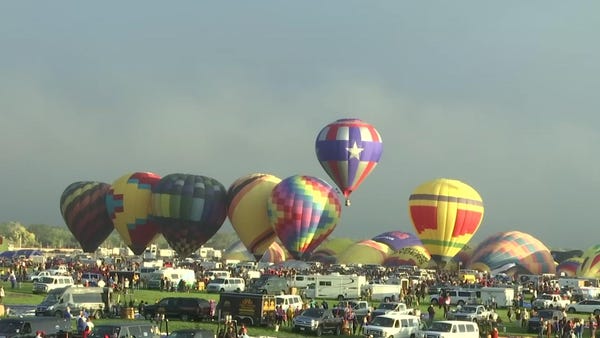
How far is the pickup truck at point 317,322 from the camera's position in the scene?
35375mm

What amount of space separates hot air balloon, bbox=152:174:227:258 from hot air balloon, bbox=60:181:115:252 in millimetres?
9047

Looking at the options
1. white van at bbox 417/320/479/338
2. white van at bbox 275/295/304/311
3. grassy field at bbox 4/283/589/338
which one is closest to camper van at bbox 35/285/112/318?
grassy field at bbox 4/283/589/338

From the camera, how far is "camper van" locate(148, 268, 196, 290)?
180ft

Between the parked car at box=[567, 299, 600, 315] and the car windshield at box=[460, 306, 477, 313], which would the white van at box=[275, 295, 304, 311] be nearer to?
the car windshield at box=[460, 306, 477, 313]

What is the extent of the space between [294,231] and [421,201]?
36.9ft

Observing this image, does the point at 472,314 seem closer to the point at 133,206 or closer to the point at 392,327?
the point at 392,327

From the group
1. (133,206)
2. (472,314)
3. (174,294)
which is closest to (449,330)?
(472,314)

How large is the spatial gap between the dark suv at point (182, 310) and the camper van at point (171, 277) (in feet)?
54.1

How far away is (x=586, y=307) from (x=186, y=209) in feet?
137

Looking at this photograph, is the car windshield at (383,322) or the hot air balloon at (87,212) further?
the hot air balloon at (87,212)

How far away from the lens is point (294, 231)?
79625mm

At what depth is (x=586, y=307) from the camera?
161ft

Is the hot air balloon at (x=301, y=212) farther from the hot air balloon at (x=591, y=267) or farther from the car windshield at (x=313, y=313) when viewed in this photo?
the car windshield at (x=313, y=313)

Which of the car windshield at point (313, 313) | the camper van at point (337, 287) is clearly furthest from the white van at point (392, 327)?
the camper van at point (337, 287)
